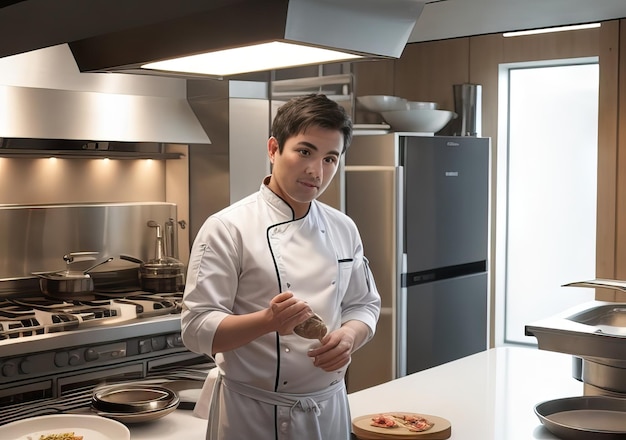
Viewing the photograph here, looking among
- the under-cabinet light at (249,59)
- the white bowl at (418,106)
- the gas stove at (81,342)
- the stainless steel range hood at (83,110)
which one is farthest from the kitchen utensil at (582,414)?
the white bowl at (418,106)

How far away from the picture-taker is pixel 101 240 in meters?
3.73

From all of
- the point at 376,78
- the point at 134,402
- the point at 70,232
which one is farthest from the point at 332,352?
the point at 376,78

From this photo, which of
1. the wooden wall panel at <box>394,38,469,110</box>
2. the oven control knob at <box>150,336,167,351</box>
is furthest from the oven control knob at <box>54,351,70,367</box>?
the wooden wall panel at <box>394,38,469,110</box>

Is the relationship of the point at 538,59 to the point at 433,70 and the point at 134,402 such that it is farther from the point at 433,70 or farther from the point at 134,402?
the point at 134,402

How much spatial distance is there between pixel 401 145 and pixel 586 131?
48.0 inches

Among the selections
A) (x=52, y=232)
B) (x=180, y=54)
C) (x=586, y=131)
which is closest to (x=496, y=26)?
(x=586, y=131)

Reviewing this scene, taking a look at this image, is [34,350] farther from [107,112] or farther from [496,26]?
[496,26]

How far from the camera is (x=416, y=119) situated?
173 inches

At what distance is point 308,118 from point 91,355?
1822 mm

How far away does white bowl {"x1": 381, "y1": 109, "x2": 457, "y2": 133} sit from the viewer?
4.37m

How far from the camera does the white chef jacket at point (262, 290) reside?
5.44 feet

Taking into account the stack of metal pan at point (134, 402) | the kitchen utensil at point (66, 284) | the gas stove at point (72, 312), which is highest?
the kitchen utensil at point (66, 284)

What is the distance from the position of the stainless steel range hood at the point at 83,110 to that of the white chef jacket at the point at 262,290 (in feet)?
5.89

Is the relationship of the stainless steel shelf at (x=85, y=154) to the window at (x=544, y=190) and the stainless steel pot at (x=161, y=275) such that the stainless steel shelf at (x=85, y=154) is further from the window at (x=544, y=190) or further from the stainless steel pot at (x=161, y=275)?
the window at (x=544, y=190)
